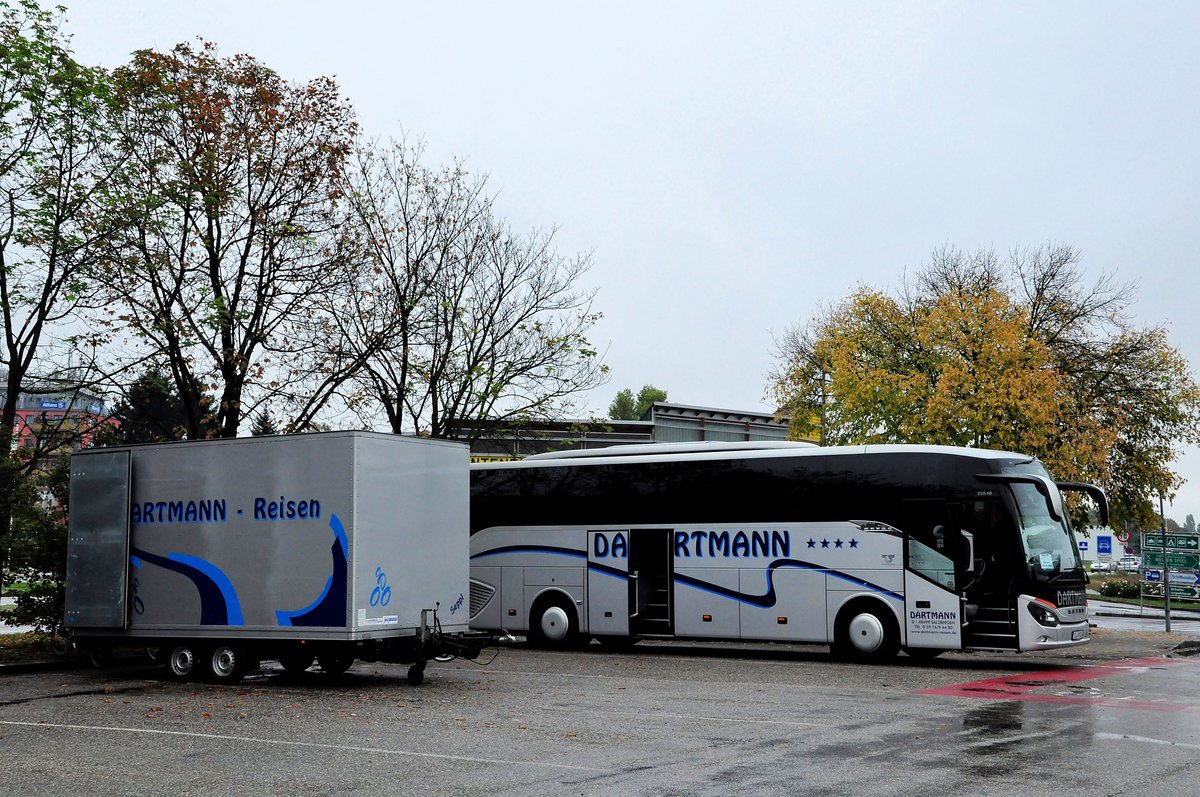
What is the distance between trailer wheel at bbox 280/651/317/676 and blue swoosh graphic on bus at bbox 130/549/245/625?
91 cm

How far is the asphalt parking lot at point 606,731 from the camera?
923 centimetres

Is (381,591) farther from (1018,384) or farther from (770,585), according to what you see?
(1018,384)

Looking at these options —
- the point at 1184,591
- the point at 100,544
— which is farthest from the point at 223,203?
the point at 1184,591

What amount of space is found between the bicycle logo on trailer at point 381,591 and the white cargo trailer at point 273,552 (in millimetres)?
26

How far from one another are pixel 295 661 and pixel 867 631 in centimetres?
970

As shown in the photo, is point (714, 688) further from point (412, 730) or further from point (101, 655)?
point (101, 655)

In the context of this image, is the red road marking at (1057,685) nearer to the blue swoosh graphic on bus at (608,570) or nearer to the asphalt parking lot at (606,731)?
the asphalt parking lot at (606,731)

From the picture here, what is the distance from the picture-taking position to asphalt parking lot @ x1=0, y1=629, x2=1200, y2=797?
9.23 m

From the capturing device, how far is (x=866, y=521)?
68.4 feet

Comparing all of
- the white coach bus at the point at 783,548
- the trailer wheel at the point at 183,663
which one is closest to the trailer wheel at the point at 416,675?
the trailer wheel at the point at 183,663

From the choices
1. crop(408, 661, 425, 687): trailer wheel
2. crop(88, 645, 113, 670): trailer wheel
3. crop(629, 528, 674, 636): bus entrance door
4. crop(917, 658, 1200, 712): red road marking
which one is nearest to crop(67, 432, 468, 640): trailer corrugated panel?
crop(88, 645, 113, 670): trailer wheel

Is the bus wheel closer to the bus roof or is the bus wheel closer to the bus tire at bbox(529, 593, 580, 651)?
the bus tire at bbox(529, 593, 580, 651)

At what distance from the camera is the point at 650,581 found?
23.2 meters

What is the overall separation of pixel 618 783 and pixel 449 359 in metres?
22.3
